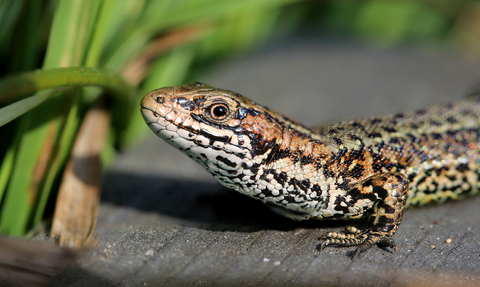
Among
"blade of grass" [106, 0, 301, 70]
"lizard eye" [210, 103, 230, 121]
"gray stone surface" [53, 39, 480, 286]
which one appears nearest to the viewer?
"gray stone surface" [53, 39, 480, 286]

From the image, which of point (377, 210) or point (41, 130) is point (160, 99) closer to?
point (41, 130)

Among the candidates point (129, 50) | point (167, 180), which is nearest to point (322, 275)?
point (167, 180)

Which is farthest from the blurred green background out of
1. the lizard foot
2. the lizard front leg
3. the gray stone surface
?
the lizard front leg

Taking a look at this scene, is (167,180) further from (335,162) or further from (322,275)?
(322,275)

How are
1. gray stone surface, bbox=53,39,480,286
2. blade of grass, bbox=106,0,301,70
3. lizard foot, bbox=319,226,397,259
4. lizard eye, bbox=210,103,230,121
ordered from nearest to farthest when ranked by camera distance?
gray stone surface, bbox=53,39,480,286
lizard foot, bbox=319,226,397,259
lizard eye, bbox=210,103,230,121
blade of grass, bbox=106,0,301,70

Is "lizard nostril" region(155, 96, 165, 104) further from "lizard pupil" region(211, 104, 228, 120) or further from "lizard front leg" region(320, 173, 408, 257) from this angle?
"lizard front leg" region(320, 173, 408, 257)

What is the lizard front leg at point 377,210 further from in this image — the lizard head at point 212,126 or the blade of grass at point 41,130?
the blade of grass at point 41,130
